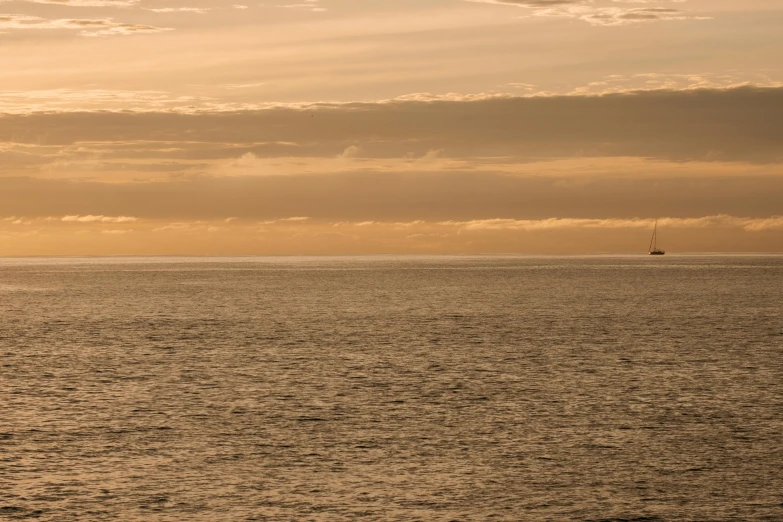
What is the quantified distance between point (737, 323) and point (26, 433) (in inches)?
3639

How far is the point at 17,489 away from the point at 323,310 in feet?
360

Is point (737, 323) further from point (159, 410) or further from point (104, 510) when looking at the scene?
point (104, 510)

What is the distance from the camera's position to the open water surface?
37.2 meters

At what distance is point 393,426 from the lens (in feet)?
166

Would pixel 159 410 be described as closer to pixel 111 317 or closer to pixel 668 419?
pixel 668 419

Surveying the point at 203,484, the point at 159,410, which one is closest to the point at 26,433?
the point at 159,410

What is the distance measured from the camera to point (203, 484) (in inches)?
1559

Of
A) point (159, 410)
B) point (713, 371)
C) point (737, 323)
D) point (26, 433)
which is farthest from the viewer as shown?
point (737, 323)

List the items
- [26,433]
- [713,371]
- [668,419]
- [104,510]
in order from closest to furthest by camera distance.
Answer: [104,510] < [26,433] < [668,419] < [713,371]

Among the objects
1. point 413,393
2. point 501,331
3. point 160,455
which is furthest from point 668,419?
point 501,331

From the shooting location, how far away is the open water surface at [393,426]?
3717cm

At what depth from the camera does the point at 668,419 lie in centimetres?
5269

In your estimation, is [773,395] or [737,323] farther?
[737,323]

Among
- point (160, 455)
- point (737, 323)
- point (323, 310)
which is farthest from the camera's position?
point (323, 310)
